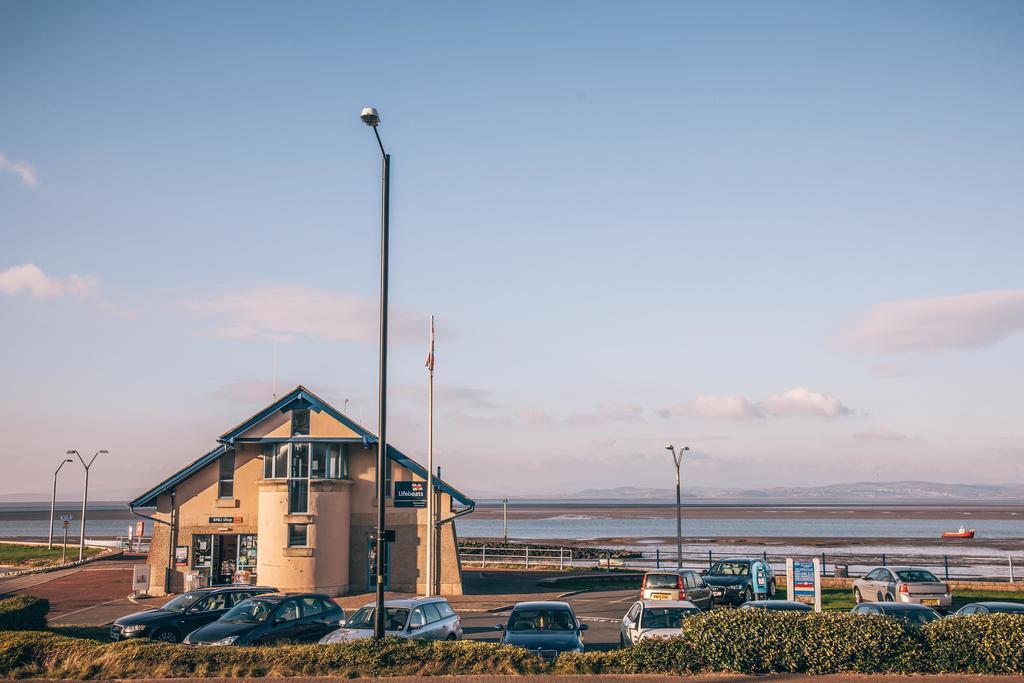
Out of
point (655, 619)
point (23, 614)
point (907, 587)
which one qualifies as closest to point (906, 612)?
point (655, 619)

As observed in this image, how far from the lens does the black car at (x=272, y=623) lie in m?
20.2

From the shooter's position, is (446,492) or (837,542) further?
(837,542)

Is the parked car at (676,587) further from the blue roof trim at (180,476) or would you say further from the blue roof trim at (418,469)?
the blue roof trim at (180,476)

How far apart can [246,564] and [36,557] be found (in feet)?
110

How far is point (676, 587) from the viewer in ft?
91.3

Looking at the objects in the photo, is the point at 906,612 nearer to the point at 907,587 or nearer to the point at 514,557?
the point at 907,587

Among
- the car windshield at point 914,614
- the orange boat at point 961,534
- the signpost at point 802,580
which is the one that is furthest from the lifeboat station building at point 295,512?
the orange boat at point 961,534

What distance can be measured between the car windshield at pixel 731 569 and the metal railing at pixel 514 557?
1390cm

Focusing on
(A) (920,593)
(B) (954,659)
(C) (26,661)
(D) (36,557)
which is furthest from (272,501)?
(D) (36,557)

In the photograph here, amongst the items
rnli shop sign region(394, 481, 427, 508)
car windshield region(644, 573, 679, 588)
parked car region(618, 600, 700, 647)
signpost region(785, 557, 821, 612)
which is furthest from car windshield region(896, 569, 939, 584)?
rnli shop sign region(394, 481, 427, 508)

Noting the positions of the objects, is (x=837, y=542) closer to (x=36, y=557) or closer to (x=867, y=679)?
(x=36, y=557)

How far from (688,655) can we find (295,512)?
22172mm

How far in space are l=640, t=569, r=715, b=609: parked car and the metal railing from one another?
17.9 m

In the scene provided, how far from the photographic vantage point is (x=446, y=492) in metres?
36.0
